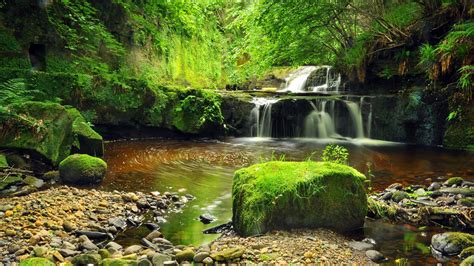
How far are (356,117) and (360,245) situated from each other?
9.31 metres

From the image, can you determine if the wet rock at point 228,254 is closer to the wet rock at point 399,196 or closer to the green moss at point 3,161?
the wet rock at point 399,196

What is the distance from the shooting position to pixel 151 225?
4.79m

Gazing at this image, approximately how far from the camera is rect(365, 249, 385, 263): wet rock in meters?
3.79

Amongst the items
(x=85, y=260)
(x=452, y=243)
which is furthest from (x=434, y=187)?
(x=85, y=260)

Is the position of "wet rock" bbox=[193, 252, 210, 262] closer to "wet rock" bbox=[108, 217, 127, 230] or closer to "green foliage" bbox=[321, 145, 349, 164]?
"wet rock" bbox=[108, 217, 127, 230]

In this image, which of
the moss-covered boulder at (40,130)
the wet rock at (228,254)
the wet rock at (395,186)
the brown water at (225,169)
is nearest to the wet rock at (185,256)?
the wet rock at (228,254)

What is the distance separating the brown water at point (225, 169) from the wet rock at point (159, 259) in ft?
2.46

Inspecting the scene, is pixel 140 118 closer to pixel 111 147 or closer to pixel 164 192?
pixel 111 147

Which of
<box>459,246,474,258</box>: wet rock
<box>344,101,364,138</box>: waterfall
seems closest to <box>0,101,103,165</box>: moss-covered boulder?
<box>459,246,474,258</box>: wet rock

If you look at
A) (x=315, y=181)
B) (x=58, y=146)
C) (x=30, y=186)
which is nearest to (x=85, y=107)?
(x=58, y=146)

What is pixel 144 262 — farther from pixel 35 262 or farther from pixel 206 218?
pixel 206 218

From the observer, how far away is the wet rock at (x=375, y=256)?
379 centimetres

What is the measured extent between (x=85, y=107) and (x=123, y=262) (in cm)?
861

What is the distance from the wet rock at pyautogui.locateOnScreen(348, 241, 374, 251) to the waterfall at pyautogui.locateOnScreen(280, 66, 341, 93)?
12.2 metres
